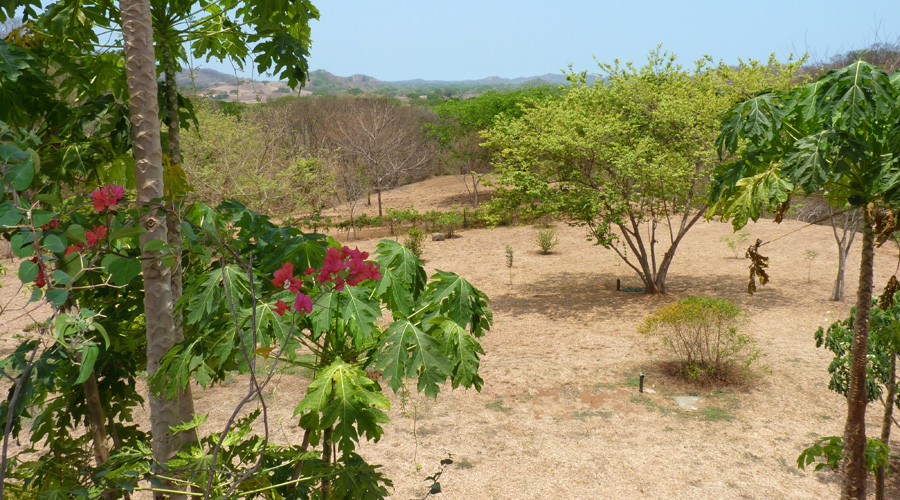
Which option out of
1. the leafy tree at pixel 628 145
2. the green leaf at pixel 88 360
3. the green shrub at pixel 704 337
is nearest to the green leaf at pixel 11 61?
the green leaf at pixel 88 360

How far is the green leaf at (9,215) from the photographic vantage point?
3.61 feet

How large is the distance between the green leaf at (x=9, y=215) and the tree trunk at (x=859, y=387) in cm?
423

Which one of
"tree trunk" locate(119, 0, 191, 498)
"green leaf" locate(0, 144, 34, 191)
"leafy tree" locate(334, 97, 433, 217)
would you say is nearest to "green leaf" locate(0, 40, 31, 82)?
"tree trunk" locate(119, 0, 191, 498)

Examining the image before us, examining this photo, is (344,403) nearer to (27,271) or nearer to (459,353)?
(459,353)

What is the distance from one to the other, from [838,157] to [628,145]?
9.17 m

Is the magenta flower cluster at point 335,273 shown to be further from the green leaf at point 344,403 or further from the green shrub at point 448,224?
the green shrub at point 448,224

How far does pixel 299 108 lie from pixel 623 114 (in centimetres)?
2899

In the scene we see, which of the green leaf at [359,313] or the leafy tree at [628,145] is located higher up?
the leafy tree at [628,145]

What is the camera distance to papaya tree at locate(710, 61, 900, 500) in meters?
3.05

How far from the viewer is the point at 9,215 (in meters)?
1.12

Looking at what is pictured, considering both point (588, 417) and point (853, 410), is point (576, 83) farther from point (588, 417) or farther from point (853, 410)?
point (853, 410)

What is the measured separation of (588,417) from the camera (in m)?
6.64

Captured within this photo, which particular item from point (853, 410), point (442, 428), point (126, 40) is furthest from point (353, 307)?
point (442, 428)

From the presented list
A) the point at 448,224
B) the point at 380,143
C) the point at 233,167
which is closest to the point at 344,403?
the point at 233,167
